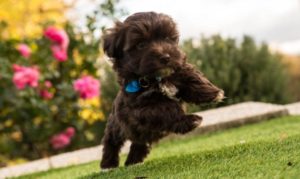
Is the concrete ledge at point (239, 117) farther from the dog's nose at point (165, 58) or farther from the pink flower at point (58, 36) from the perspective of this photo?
the dog's nose at point (165, 58)

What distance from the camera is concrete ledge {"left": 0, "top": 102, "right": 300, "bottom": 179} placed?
7.59m

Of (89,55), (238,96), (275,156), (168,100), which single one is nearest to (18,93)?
(89,55)

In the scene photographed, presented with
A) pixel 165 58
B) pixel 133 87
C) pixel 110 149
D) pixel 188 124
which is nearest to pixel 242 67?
pixel 110 149

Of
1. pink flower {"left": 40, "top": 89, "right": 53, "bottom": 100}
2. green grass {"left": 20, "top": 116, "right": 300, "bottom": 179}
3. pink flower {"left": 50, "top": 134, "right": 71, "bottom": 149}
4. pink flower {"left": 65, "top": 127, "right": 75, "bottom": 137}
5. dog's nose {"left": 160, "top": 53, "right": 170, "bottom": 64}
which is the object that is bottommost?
pink flower {"left": 50, "top": 134, "right": 71, "bottom": 149}

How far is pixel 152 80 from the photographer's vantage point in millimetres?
4543

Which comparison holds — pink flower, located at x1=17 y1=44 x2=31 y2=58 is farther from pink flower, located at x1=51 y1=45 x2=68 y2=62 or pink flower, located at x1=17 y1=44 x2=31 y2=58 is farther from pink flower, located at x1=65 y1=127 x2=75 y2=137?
pink flower, located at x1=65 y1=127 x2=75 y2=137

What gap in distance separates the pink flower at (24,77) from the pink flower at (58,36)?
731mm

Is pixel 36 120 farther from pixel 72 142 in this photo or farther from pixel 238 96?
pixel 238 96

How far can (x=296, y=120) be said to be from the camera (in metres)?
7.64

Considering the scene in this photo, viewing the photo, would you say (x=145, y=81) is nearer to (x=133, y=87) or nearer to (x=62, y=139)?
(x=133, y=87)

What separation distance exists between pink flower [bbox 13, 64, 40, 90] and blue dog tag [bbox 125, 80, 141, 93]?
15.7 feet

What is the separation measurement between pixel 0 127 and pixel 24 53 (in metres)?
1.18

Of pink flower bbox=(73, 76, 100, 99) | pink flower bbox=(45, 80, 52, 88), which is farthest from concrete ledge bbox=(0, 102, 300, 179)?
pink flower bbox=(45, 80, 52, 88)

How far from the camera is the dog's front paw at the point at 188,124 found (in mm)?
4223
